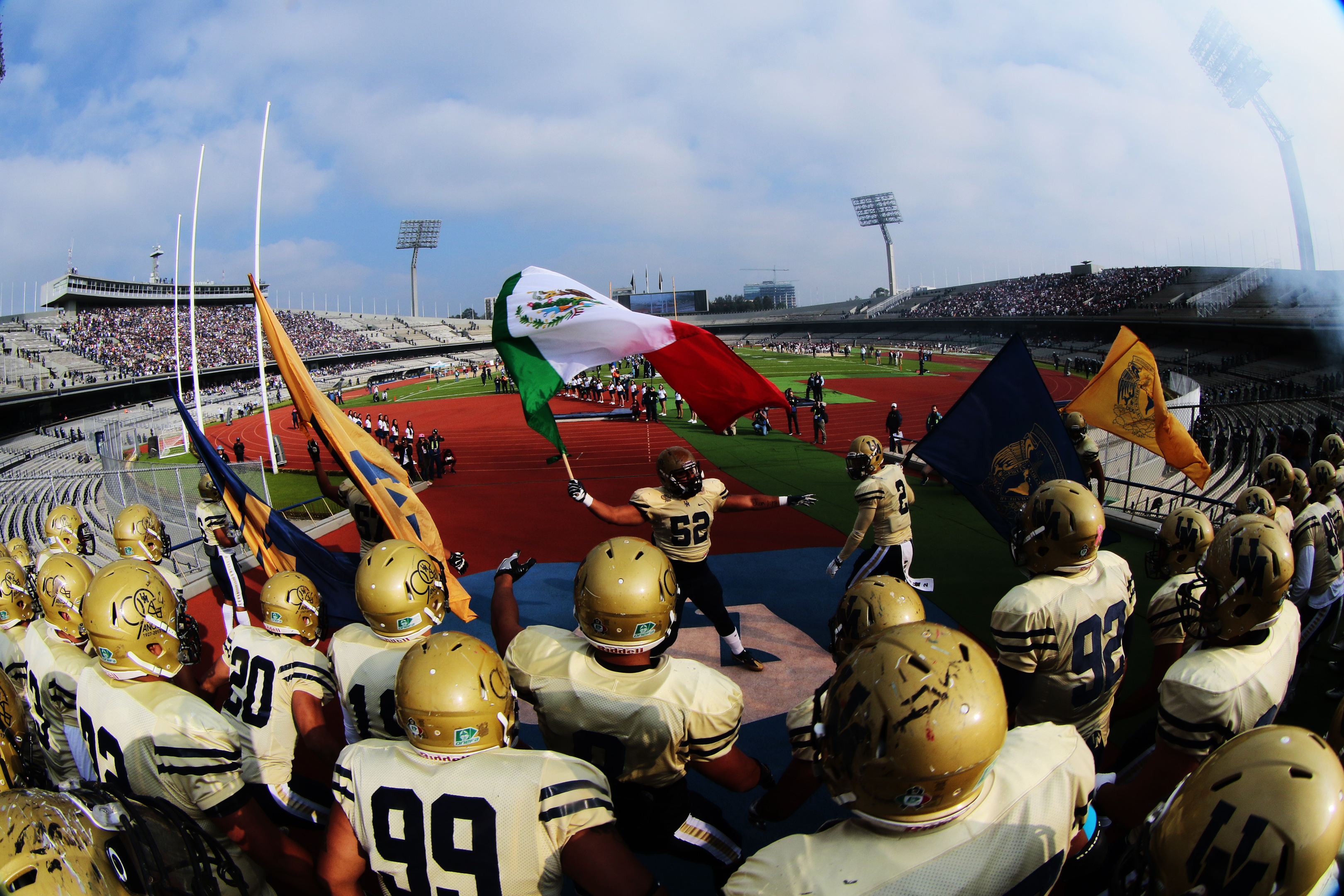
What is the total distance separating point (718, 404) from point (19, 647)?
18.0ft

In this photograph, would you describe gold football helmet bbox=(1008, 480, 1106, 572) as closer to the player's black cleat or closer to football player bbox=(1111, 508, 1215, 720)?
football player bbox=(1111, 508, 1215, 720)

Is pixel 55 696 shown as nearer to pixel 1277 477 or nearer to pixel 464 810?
pixel 464 810

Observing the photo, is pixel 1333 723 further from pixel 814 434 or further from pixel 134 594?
pixel 814 434

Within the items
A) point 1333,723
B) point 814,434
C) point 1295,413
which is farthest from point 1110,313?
point 1333,723

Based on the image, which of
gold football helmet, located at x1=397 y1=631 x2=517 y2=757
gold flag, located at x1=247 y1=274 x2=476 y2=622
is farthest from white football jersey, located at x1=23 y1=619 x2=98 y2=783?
gold flag, located at x1=247 y1=274 x2=476 y2=622

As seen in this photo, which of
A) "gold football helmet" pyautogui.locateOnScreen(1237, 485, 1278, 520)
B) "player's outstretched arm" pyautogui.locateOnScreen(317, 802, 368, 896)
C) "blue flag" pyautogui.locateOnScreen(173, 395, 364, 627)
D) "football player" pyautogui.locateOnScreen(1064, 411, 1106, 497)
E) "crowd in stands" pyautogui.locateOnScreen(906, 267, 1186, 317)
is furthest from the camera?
"crowd in stands" pyautogui.locateOnScreen(906, 267, 1186, 317)

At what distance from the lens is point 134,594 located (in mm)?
2859

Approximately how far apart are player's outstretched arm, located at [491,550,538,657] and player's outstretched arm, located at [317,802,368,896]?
1.29 meters

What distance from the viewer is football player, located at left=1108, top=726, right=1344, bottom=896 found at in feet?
3.96

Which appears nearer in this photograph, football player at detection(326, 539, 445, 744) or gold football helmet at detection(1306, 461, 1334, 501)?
football player at detection(326, 539, 445, 744)

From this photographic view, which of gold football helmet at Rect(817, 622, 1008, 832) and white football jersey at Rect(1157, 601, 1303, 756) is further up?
gold football helmet at Rect(817, 622, 1008, 832)

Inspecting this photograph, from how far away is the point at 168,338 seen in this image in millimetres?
59188

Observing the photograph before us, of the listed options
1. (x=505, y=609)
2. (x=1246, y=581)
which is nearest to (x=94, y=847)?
(x=505, y=609)

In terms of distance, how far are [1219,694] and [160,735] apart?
397 cm
